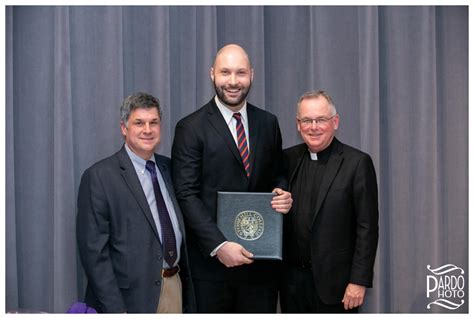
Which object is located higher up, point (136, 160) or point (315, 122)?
point (315, 122)

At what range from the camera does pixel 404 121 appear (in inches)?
159

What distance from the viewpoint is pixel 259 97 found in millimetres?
3910

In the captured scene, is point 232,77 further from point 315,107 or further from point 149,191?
point 149,191

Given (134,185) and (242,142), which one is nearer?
(134,185)

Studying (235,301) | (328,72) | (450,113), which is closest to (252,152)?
(235,301)

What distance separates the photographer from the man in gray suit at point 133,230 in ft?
9.72

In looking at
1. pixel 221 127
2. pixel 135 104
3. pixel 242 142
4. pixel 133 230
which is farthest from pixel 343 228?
pixel 135 104

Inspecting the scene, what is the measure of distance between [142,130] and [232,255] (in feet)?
2.47

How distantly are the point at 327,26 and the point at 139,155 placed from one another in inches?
62.1

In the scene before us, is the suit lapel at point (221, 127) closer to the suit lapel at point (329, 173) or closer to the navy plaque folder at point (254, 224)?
the navy plaque folder at point (254, 224)

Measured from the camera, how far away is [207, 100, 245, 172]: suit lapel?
3150 millimetres

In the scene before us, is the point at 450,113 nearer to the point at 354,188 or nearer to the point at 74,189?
the point at 354,188

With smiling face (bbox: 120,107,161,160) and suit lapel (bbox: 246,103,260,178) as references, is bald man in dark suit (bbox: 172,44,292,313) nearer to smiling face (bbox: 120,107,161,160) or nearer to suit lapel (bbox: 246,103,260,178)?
suit lapel (bbox: 246,103,260,178)

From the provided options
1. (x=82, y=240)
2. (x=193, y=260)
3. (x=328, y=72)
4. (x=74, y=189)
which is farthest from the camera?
(x=328, y=72)
